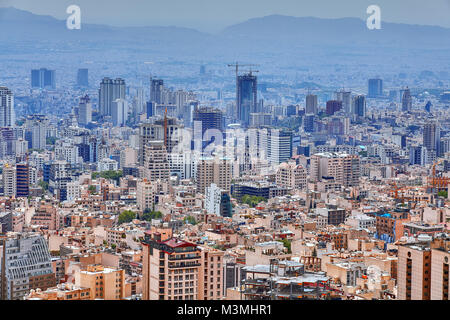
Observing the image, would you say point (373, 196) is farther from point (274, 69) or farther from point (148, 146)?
point (148, 146)

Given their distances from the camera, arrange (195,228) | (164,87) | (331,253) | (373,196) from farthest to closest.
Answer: (164,87) < (373,196) < (195,228) < (331,253)

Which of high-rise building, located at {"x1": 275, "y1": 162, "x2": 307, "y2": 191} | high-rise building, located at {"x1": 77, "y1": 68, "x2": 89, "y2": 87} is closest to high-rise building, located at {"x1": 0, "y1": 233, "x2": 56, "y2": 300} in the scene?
high-rise building, located at {"x1": 77, "y1": 68, "x2": 89, "y2": 87}

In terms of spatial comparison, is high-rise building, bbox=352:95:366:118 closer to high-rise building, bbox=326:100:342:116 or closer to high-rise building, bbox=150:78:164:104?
high-rise building, bbox=326:100:342:116

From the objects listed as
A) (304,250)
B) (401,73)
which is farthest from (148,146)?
(304,250)

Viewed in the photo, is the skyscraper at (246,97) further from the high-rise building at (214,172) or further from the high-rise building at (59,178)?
the high-rise building at (59,178)

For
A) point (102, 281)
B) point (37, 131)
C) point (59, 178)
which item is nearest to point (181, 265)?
point (102, 281)
